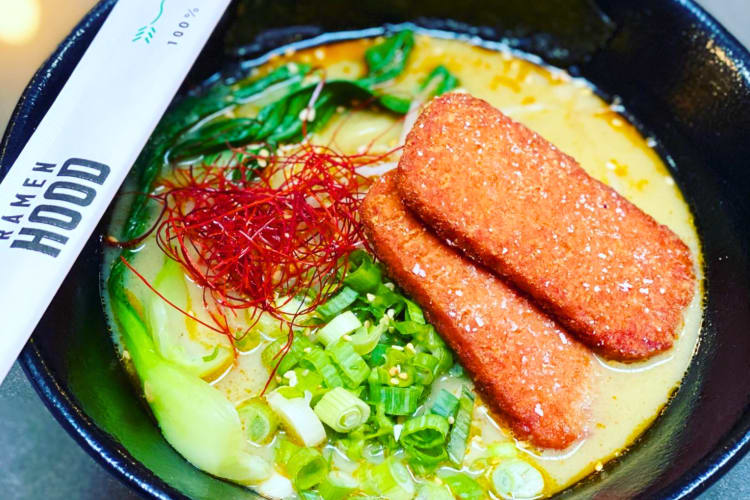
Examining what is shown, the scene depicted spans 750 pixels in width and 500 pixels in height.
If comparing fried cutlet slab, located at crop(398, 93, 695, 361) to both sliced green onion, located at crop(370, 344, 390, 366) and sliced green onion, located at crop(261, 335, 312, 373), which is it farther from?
sliced green onion, located at crop(261, 335, 312, 373)

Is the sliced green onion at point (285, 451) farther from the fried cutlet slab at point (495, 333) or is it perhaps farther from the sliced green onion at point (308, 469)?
the fried cutlet slab at point (495, 333)

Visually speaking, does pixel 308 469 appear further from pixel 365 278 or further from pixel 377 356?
pixel 365 278

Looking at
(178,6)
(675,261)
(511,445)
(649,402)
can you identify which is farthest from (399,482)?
(178,6)

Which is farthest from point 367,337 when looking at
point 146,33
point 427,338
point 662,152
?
point 662,152

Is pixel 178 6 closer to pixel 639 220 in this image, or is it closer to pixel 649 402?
pixel 639 220

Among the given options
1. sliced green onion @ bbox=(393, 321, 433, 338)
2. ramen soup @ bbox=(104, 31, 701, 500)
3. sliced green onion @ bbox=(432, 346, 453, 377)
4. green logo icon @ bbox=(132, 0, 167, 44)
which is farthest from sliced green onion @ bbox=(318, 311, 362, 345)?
green logo icon @ bbox=(132, 0, 167, 44)
